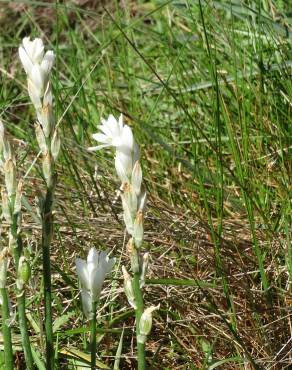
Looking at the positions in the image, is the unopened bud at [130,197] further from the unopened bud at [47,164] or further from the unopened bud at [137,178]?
the unopened bud at [47,164]

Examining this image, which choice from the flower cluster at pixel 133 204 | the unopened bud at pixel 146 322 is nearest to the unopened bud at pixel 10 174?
the flower cluster at pixel 133 204

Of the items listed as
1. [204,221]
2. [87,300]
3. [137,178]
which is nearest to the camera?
[137,178]

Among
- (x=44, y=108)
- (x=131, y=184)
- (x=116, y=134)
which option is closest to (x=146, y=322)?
(x=131, y=184)

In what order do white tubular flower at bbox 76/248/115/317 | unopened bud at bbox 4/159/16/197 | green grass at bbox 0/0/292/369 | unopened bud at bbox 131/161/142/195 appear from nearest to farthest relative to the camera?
unopened bud at bbox 131/161/142/195 → unopened bud at bbox 4/159/16/197 → white tubular flower at bbox 76/248/115/317 → green grass at bbox 0/0/292/369

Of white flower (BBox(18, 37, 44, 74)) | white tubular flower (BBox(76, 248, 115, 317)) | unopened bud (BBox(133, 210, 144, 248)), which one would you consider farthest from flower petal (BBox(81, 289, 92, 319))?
white flower (BBox(18, 37, 44, 74))

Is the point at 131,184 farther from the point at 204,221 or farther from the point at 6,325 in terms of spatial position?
the point at 204,221

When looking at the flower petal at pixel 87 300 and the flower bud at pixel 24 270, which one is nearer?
the flower bud at pixel 24 270

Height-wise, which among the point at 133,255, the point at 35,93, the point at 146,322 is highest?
the point at 35,93

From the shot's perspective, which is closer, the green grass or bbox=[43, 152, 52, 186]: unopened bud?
bbox=[43, 152, 52, 186]: unopened bud

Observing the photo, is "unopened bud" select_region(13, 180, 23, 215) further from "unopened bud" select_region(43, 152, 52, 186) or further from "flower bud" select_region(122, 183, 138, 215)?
"flower bud" select_region(122, 183, 138, 215)

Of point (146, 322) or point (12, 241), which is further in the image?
point (12, 241)

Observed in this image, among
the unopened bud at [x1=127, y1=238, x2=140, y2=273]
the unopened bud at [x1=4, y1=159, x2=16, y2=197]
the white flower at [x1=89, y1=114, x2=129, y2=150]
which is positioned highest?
the white flower at [x1=89, y1=114, x2=129, y2=150]

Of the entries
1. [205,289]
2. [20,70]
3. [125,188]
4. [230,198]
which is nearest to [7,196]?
[125,188]
